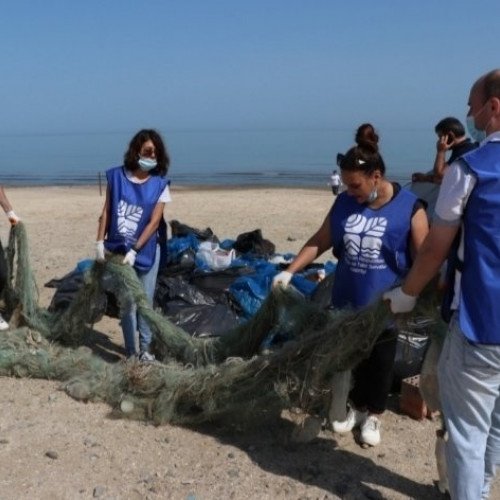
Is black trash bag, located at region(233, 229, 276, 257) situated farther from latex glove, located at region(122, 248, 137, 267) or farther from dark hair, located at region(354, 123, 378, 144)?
dark hair, located at region(354, 123, 378, 144)

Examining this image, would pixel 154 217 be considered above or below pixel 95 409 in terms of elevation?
above

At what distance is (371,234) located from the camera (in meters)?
→ 3.27

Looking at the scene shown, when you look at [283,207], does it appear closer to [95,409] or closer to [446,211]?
[95,409]

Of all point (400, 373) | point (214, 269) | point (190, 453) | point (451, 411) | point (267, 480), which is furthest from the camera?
point (214, 269)

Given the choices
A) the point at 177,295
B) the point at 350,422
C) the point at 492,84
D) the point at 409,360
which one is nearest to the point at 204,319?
the point at 177,295

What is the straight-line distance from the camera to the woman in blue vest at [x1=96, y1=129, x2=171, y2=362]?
450cm

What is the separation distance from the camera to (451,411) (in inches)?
103

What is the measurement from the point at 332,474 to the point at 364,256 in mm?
1057

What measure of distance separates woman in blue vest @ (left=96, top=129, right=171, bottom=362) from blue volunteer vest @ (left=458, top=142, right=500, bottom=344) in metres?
2.50

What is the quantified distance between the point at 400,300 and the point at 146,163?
7.49 ft

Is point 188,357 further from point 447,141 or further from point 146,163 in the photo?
point 447,141

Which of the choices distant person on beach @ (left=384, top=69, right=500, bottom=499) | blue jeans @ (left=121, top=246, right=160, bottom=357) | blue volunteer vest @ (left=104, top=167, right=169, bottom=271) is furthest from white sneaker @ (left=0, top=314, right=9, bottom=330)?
distant person on beach @ (left=384, top=69, right=500, bottom=499)

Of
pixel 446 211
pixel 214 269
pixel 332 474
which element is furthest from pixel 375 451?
pixel 214 269

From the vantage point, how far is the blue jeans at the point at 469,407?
98.0 inches
